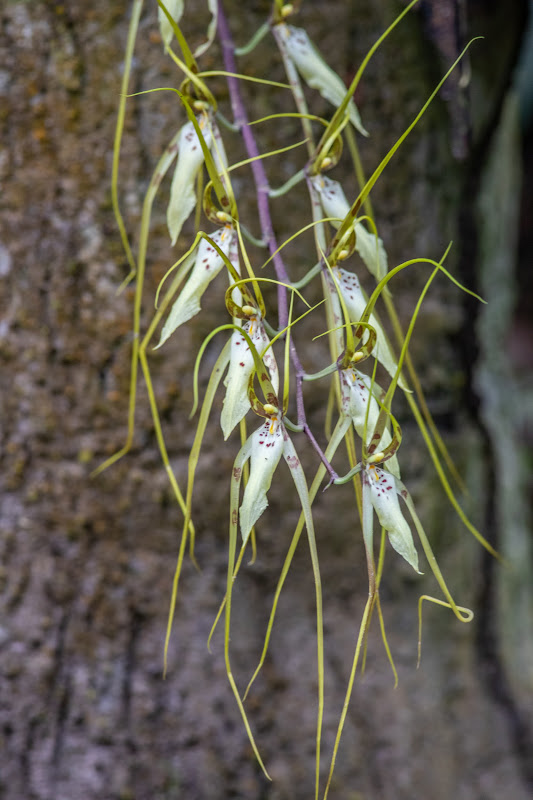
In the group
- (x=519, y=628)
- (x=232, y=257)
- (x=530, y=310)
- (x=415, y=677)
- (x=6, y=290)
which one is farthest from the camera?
(x=530, y=310)

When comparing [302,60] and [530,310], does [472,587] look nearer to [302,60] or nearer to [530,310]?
[302,60]

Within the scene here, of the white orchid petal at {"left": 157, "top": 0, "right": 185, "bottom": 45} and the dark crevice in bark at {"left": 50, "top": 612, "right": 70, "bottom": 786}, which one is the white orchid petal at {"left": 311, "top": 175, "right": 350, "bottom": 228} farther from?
the dark crevice in bark at {"left": 50, "top": 612, "right": 70, "bottom": 786}

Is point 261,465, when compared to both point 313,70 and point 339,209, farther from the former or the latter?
point 313,70

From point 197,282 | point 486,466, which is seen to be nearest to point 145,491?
point 197,282

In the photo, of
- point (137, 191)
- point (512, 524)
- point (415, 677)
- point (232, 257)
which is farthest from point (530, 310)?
point (232, 257)

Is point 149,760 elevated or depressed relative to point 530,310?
elevated

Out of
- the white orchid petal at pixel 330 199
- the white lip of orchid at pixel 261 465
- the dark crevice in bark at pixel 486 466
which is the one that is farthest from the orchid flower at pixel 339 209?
the dark crevice in bark at pixel 486 466

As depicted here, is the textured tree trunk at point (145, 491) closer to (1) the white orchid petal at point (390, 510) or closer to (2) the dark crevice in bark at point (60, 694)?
(2) the dark crevice in bark at point (60, 694)
